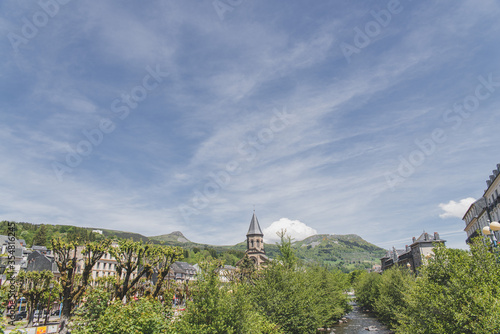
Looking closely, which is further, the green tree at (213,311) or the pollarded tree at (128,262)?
the pollarded tree at (128,262)

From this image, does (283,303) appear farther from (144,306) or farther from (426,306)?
(144,306)

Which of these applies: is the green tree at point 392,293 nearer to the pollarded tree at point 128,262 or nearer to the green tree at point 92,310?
the pollarded tree at point 128,262

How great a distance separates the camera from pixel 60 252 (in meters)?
25.9

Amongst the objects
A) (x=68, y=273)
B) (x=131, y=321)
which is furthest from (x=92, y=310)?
(x=68, y=273)

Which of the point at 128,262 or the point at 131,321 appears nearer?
the point at 131,321

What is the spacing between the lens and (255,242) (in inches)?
4651

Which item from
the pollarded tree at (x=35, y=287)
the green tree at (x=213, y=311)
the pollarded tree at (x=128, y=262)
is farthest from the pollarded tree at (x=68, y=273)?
the pollarded tree at (x=35, y=287)

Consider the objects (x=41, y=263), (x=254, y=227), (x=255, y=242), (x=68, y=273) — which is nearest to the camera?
(x=68, y=273)

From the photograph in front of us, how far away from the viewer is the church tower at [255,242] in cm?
11550

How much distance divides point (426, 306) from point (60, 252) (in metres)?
27.9

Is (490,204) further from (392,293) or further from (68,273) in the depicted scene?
(68,273)

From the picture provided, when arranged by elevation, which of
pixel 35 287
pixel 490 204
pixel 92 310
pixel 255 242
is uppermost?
pixel 490 204

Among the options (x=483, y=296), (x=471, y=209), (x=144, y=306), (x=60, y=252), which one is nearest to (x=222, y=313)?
(x=144, y=306)

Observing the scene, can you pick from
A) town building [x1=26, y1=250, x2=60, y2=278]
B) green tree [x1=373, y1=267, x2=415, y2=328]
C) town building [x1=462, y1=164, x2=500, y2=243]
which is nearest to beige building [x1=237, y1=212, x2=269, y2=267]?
town building [x1=26, y1=250, x2=60, y2=278]
